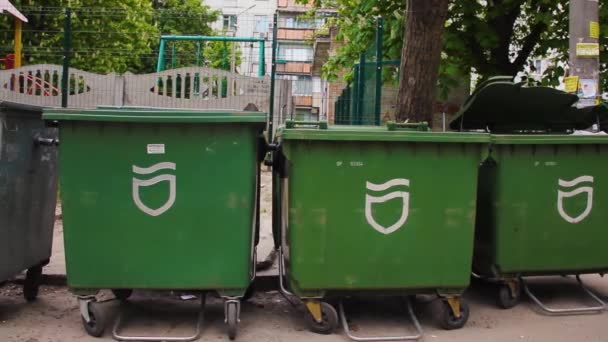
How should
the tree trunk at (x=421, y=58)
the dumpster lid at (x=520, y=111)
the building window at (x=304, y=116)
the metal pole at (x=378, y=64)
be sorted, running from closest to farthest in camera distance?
1. the dumpster lid at (x=520, y=111)
2. the building window at (x=304, y=116)
3. the tree trunk at (x=421, y=58)
4. the metal pole at (x=378, y=64)

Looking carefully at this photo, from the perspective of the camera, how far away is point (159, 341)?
388 cm

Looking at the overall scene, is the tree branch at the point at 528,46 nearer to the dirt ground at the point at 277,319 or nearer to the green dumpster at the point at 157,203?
the dirt ground at the point at 277,319

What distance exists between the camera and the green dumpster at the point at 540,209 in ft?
14.5

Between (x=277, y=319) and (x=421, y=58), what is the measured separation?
267 centimetres

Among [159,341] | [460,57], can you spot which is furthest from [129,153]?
[460,57]

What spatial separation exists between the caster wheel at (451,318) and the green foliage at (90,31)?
573 centimetres

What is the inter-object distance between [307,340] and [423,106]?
8.54 ft

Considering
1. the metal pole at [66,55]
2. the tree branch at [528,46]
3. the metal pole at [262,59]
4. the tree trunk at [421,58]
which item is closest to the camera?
the tree trunk at [421,58]

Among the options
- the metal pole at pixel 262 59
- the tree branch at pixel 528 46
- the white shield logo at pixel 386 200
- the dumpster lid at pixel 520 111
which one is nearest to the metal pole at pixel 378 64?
the metal pole at pixel 262 59

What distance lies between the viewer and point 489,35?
931 centimetres

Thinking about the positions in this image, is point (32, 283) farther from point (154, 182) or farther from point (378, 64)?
point (378, 64)

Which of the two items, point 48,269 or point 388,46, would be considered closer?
point 48,269

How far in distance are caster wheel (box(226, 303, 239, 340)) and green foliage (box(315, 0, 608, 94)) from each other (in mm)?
6000

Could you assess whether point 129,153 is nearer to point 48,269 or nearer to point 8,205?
point 8,205
